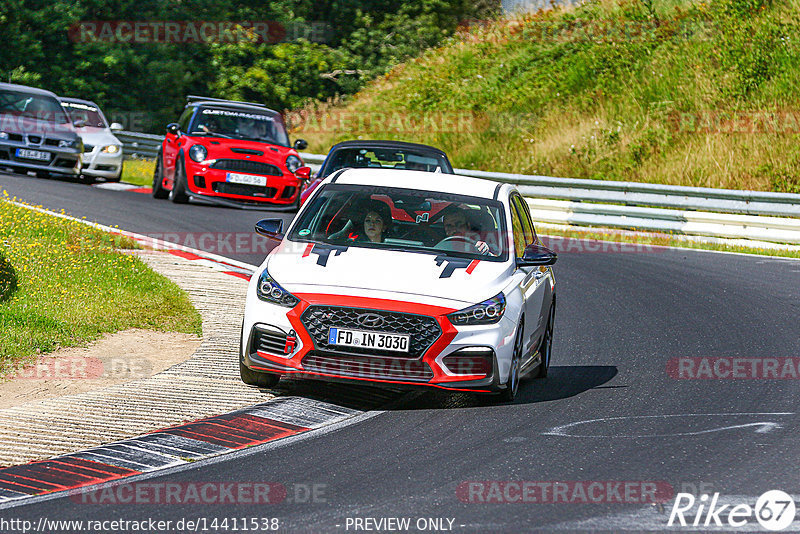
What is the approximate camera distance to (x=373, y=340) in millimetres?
8055

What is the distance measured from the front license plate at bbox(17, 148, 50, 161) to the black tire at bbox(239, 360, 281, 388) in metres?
15.7

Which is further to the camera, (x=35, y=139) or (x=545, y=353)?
(x=35, y=139)

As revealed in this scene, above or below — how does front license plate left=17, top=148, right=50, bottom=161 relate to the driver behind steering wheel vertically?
below

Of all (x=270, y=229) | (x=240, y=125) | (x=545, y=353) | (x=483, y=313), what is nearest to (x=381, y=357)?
(x=483, y=313)

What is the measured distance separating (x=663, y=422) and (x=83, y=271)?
6.82 meters

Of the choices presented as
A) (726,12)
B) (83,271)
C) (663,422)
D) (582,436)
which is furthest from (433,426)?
(726,12)

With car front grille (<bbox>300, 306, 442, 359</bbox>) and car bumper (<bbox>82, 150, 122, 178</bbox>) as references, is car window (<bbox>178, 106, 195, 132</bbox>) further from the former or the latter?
car front grille (<bbox>300, 306, 442, 359</bbox>)

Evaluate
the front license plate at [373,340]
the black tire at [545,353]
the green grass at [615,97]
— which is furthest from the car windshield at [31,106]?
the front license plate at [373,340]

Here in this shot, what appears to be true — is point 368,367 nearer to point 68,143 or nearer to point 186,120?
point 186,120

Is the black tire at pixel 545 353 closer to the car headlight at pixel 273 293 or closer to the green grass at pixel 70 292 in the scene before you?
the car headlight at pixel 273 293

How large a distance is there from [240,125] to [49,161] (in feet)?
13.3

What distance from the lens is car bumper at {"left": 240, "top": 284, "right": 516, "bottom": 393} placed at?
26.6 ft

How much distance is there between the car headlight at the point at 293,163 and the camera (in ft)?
68.8

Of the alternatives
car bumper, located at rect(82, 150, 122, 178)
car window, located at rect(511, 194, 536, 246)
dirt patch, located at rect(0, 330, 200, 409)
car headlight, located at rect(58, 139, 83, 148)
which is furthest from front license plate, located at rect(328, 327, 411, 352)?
car bumper, located at rect(82, 150, 122, 178)
